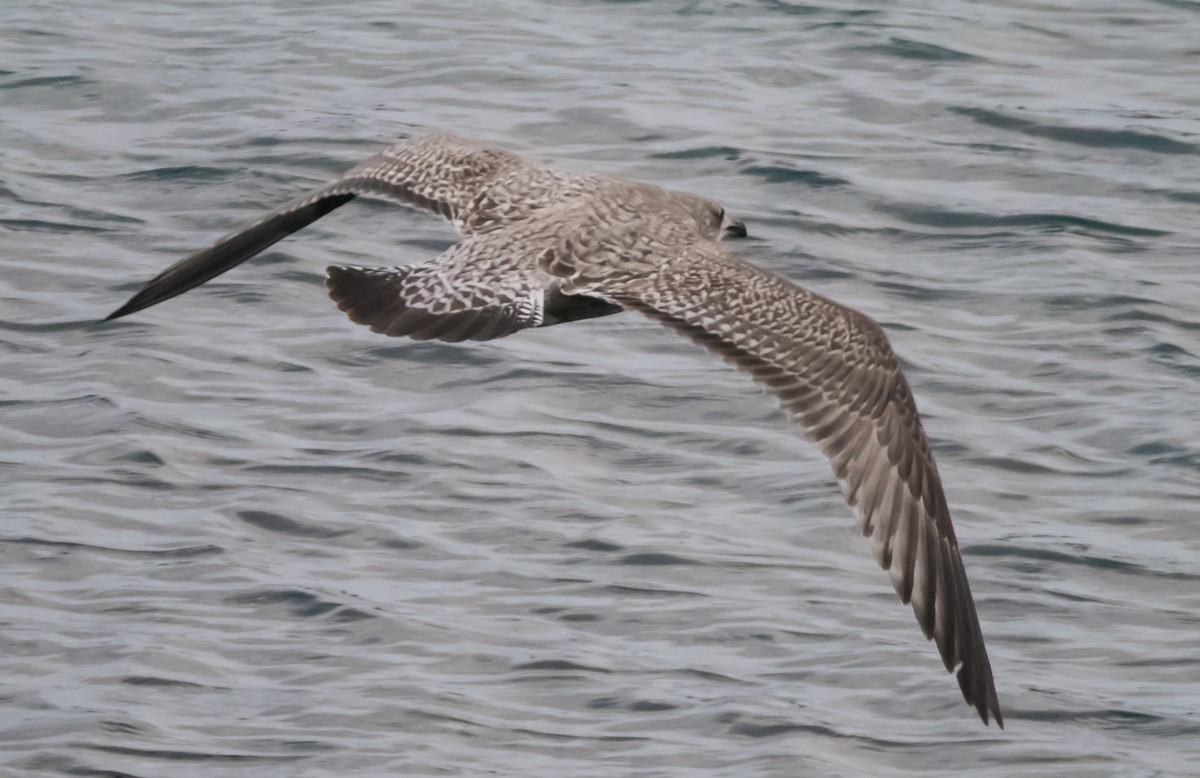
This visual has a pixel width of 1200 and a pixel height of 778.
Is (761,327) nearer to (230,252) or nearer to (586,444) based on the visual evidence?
(230,252)

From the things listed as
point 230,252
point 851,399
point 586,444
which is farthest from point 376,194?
point 586,444

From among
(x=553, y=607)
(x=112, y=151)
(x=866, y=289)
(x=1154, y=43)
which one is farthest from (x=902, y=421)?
(x=1154, y=43)

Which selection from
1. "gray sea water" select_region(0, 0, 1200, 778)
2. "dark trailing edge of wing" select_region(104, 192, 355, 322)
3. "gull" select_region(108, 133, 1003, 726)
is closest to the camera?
"gull" select_region(108, 133, 1003, 726)

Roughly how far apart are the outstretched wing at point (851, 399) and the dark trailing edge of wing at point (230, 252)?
1132 mm

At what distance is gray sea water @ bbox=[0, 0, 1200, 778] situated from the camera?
7648mm

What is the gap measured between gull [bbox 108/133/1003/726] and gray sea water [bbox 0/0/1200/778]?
44.3 inches

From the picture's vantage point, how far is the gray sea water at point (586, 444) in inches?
301

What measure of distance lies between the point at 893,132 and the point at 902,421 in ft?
23.1

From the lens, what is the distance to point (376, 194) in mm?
7527

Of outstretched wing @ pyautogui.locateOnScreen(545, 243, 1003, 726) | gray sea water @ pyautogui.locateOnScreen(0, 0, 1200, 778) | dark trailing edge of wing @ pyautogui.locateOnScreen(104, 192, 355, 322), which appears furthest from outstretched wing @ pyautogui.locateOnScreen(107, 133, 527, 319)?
gray sea water @ pyautogui.locateOnScreen(0, 0, 1200, 778)

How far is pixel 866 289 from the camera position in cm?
1094

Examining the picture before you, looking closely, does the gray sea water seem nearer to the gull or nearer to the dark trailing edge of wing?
the gull

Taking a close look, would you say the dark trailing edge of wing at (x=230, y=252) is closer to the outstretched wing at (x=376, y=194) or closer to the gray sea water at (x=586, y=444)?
the outstretched wing at (x=376, y=194)

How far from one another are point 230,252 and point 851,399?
91.7 inches
